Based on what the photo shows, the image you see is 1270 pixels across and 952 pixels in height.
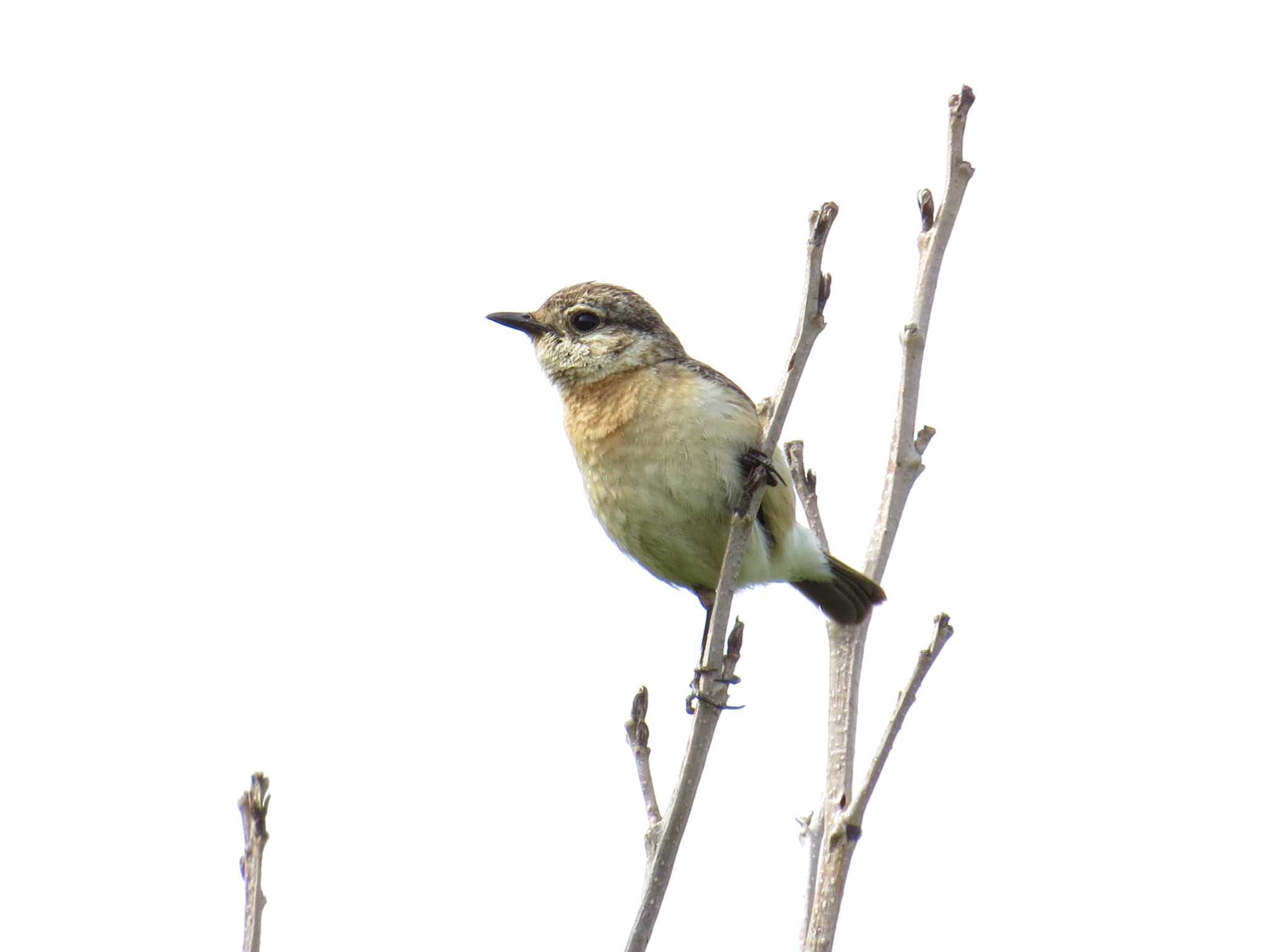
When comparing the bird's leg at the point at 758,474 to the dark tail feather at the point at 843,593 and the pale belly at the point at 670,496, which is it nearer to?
the pale belly at the point at 670,496

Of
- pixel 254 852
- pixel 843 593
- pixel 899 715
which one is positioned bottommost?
pixel 254 852

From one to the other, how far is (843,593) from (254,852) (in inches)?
130

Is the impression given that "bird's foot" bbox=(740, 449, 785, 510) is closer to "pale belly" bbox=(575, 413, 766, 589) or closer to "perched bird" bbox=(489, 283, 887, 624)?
"perched bird" bbox=(489, 283, 887, 624)

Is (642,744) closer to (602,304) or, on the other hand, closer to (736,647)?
(736,647)

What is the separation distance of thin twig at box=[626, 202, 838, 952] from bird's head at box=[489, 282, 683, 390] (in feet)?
7.62

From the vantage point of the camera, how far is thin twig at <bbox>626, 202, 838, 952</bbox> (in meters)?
4.04

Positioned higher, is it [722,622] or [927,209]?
[927,209]

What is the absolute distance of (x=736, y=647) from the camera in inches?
183

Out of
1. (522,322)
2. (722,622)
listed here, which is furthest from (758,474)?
(522,322)

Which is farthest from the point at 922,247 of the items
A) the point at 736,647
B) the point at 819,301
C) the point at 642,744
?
the point at 642,744

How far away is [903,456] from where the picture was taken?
4934 millimetres

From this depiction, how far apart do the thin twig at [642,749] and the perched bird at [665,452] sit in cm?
100

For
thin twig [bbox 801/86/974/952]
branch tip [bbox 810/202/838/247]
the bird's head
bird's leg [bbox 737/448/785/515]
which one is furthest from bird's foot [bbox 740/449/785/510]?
the bird's head

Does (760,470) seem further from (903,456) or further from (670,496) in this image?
(670,496)
